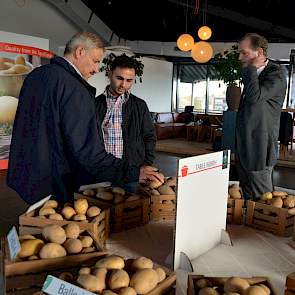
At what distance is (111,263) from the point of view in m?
1.04

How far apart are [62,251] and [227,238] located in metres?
0.73

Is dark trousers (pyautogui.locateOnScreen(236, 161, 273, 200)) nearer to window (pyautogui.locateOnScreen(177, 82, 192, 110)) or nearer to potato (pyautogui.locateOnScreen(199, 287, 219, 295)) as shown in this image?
potato (pyautogui.locateOnScreen(199, 287, 219, 295))

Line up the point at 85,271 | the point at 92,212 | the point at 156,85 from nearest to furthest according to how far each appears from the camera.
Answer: the point at 85,271
the point at 92,212
the point at 156,85

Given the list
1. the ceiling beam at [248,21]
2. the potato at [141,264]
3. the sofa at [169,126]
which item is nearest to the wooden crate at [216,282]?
the potato at [141,264]

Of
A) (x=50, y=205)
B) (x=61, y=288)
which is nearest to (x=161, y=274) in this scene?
(x=61, y=288)

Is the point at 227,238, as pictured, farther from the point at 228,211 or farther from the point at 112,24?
the point at 112,24

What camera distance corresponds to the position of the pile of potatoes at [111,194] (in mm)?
1707

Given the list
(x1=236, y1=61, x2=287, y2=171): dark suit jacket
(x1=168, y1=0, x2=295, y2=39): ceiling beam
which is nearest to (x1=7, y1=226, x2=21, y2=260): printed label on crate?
(x1=236, y1=61, x2=287, y2=171): dark suit jacket

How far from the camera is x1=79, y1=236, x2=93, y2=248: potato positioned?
1.21 m

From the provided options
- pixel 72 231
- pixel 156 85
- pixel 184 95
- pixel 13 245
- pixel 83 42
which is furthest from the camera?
pixel 184 95

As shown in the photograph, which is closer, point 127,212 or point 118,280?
point 118,280

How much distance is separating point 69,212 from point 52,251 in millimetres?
352

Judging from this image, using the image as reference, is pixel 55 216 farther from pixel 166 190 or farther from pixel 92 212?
pixel 166 190

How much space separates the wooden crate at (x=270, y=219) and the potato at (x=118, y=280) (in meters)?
0.93
